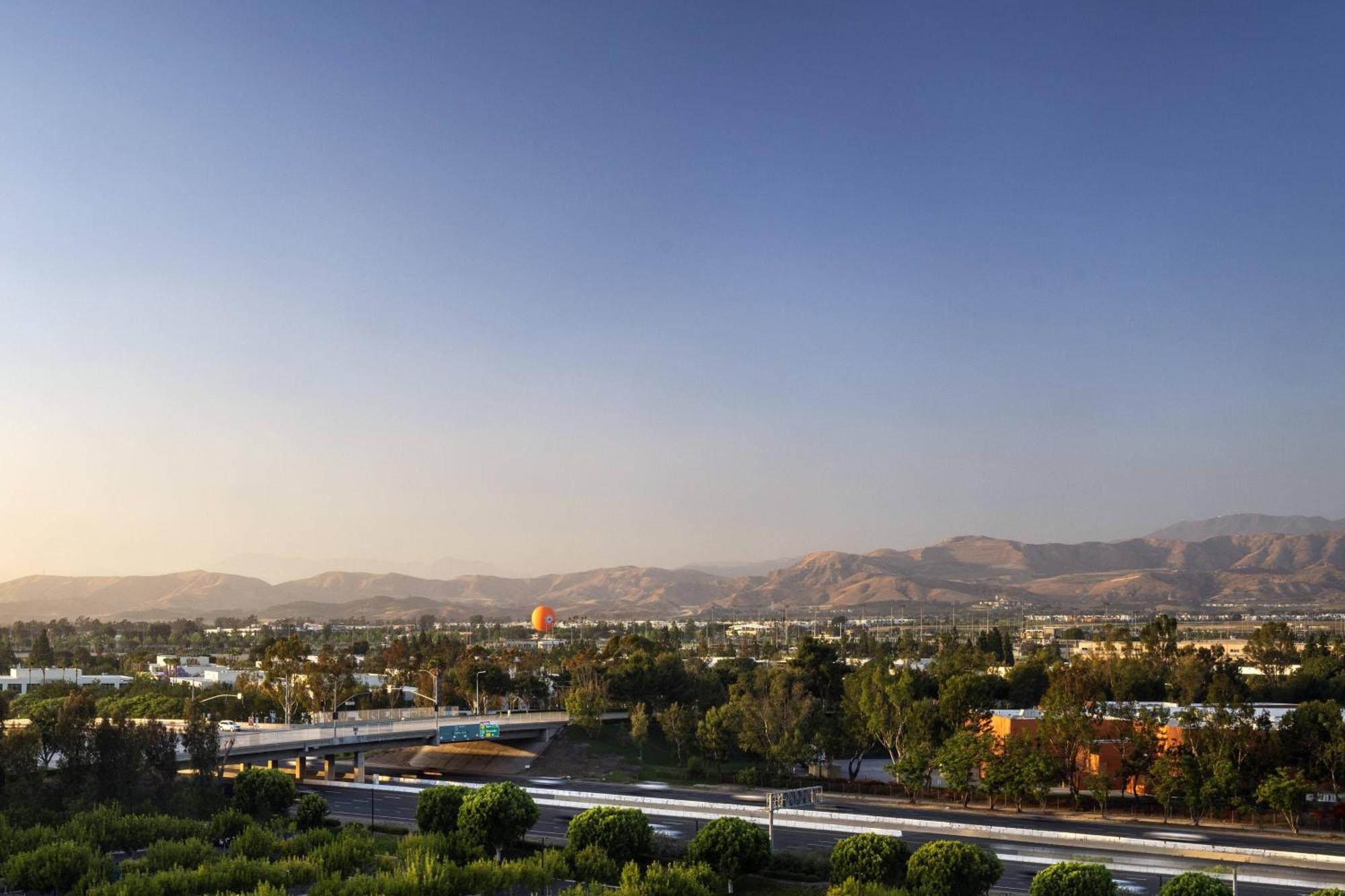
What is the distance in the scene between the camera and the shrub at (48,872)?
1533 inches

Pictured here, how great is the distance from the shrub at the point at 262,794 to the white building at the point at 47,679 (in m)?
77.7

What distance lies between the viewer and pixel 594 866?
44094 mm

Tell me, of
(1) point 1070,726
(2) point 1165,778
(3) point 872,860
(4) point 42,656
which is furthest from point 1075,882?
(4) point 42,656

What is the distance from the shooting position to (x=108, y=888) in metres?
36.3

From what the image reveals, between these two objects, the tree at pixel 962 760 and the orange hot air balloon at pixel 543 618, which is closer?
the tree at pixel 962 760

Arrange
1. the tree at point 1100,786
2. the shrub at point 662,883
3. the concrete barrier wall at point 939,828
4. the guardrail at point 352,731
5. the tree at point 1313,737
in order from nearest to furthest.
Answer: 1. the shrub at point 662,883
2. the concrete barrier wall at point 939,828
3. the tree at point 1313,737
4. the tree at point 1100,786
5. the guardrail at point 352,731

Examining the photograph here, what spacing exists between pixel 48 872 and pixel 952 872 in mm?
30748

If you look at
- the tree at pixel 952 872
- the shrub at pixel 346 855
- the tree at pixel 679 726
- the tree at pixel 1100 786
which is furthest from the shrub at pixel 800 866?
the tree at pixel 679 726

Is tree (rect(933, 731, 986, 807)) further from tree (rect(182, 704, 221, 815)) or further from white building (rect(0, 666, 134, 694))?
white building (rect(0, 666, 134, 694))

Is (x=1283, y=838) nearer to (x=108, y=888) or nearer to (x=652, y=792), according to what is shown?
(x=652, y=792)

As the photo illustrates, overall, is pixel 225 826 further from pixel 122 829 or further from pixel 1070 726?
pixel 1070 726

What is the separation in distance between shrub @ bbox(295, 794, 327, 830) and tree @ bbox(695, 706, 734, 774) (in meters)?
34.2

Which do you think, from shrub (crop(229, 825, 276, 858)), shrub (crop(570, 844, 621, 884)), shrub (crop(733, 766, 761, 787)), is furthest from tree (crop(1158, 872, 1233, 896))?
shrub (crop(733, 766, 761, 787))

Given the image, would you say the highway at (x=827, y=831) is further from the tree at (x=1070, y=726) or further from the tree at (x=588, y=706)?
the tree at (x=588, y=706)
